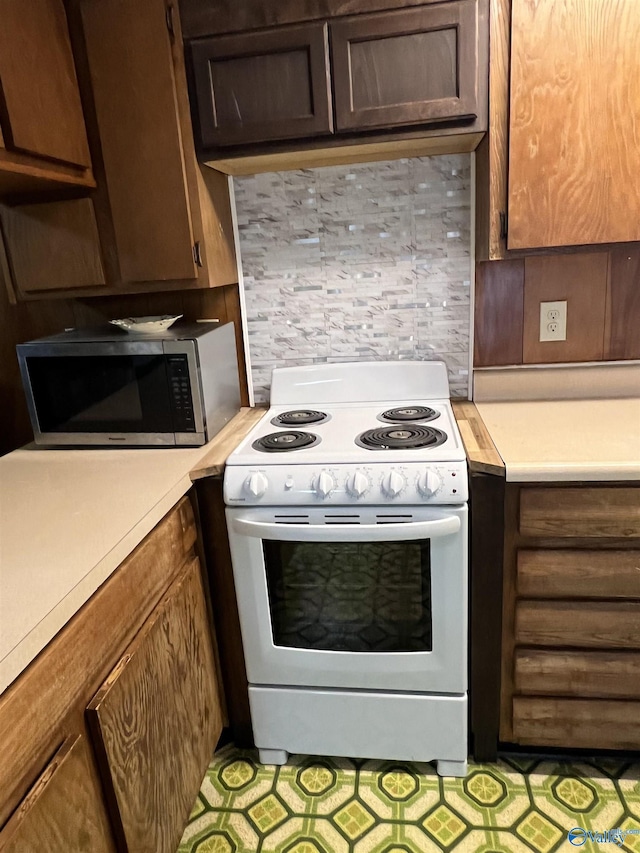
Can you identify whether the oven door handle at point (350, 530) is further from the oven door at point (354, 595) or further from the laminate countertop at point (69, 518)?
the laminate countertop at point (69, 518)

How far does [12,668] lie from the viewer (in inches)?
31.6

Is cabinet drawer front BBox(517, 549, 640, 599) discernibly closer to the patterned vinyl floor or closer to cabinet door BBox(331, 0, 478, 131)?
the patterned vinyl floor

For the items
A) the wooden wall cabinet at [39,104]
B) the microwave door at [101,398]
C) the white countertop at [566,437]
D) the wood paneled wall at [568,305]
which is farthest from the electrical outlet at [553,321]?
the wooden wall cabinet at [39,104]

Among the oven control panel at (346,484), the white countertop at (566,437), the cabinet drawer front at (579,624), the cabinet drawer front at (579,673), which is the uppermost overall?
the white countertop at (566,437)

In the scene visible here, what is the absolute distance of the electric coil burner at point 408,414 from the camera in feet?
5.64

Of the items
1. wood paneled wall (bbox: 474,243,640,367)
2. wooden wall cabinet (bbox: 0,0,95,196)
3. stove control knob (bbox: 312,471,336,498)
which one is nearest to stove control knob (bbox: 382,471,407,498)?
stove control knob (bbox: 312,471,336,498)

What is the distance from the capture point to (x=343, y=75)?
1.46 metres

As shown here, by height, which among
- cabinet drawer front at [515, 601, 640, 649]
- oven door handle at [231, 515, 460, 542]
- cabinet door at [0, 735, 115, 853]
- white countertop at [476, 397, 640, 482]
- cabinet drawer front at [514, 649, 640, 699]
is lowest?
cabinet drawer front at [514, 649, 640, 699]

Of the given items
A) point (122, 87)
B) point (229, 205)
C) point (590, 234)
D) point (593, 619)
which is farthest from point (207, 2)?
point (593, 619)

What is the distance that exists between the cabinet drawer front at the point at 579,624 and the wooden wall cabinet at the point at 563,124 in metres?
0.90

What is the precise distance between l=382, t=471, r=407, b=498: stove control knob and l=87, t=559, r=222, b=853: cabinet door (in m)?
0.52

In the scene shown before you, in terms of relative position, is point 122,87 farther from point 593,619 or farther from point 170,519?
point 593,619

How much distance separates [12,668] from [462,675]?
1.09 m

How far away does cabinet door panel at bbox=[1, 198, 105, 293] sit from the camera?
5.36 ft
